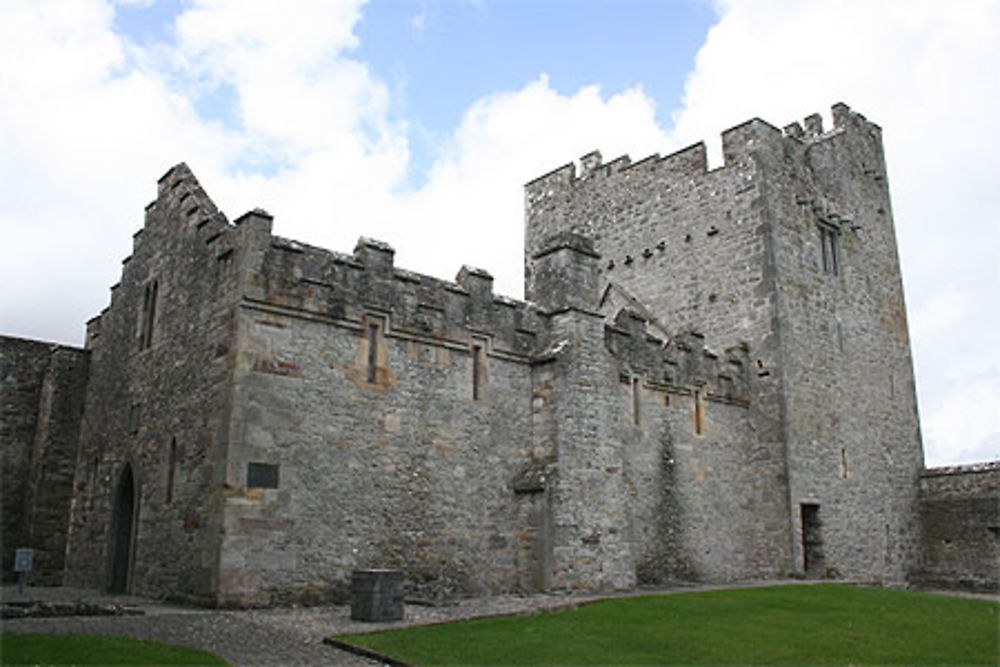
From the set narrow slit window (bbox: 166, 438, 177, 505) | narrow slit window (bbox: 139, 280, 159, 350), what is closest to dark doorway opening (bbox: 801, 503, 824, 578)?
narrow slit window (bbox: 166, 438, 177, 505)

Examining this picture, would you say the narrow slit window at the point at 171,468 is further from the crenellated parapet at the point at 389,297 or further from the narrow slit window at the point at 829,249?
the narrow slit window at the point at 829,249

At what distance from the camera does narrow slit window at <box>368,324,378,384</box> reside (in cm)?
1504

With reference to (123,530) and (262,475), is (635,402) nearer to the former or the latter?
(262,475)

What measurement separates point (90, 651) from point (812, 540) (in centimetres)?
1743

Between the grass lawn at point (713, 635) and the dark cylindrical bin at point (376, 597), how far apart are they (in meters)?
0.86

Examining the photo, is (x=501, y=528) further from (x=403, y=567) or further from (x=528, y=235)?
(x=528, y=235)

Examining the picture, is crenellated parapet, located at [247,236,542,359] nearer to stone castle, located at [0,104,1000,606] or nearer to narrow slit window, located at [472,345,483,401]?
stone castle, located at [0,104,1000,606]

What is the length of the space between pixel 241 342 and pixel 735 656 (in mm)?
8326

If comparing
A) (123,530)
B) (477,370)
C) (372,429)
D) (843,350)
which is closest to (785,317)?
(843,350)

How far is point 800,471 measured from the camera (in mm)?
21391

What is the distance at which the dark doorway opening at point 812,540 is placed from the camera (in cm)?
2133

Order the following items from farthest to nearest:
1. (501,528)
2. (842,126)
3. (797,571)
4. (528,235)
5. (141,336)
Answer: (528,235), (842,126), (797,571), (141,336), (501,528)

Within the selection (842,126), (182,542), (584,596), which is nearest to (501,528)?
(584,596)

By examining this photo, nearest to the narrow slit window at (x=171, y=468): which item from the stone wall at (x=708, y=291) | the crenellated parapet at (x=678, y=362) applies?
the stone wall at (x=708, y=291)
